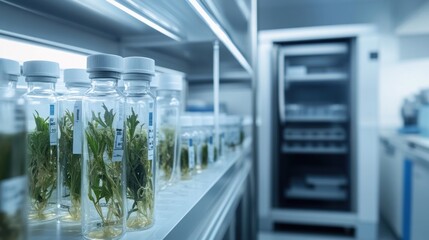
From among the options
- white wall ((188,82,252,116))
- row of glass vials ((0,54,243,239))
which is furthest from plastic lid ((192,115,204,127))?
white wall ((188,82,252,116))

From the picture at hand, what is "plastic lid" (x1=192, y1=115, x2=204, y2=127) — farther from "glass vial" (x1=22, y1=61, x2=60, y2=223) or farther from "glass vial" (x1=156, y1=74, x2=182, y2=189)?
"glass vial" (x1=22, y1=61, x2=60, y2=223)

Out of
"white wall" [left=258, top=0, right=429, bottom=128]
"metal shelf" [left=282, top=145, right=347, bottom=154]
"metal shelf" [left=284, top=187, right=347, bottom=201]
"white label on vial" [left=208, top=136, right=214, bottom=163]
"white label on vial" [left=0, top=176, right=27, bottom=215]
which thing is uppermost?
"white wall" [left=258, top=0, right=429, bottom=128]

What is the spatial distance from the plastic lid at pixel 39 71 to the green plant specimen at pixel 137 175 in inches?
7.2

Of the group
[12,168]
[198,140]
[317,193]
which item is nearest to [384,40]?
[317,193]

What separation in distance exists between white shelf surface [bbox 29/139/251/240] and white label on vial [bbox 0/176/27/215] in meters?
0.21

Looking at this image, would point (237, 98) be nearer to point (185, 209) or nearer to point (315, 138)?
point (315, 138)

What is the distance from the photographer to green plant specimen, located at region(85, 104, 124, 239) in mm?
467

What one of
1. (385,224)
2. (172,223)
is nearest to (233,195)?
(172,223)

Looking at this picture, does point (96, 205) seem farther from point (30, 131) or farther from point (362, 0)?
point (362, 0)

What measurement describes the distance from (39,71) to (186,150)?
1.72 feet

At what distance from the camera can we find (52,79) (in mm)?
564

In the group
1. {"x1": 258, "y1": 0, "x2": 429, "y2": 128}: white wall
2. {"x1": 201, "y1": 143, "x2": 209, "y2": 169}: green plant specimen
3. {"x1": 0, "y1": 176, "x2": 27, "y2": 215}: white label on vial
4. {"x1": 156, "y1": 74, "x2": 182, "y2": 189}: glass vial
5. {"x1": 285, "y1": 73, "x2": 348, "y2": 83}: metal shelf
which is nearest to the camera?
{"x1": 0, "y1": 176, "x2": 27, "y2": 215}: white label on vial

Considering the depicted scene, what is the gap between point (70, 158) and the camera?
0.54m

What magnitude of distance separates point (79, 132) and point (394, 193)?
2.82m
